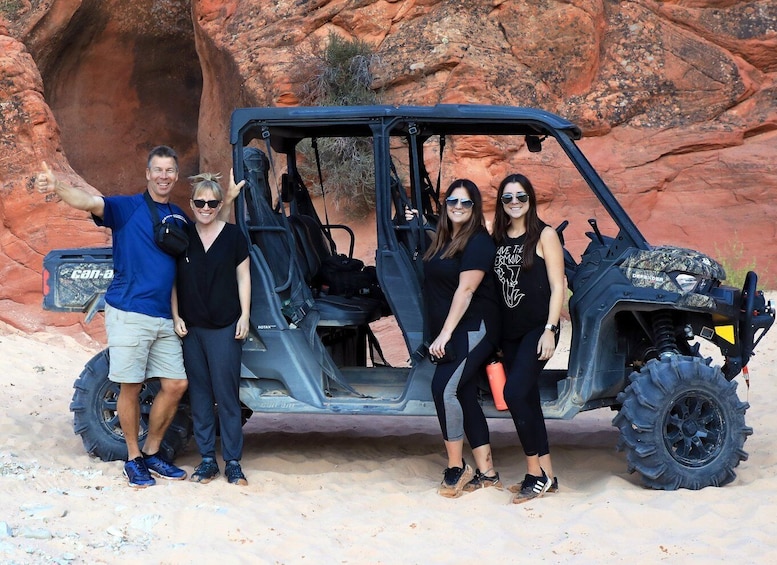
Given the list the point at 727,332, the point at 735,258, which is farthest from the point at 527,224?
the point at 735,258

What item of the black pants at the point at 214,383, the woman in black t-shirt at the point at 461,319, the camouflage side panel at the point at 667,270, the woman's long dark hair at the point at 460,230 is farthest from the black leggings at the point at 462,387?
the black pants at the point at 214,383

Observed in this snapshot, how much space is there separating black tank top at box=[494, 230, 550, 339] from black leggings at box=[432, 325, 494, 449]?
0.60 ft

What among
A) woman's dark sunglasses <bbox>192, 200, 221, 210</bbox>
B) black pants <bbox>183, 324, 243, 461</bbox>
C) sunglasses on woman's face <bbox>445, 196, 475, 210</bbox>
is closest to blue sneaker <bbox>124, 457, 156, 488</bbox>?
black pants <bbox>183, 324, 243, 461</bbox>

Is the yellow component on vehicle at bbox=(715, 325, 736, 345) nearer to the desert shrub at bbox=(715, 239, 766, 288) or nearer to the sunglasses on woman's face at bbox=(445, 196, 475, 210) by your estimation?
the sunglasses on woman's face at bbox=(445, 196, 475, 210)

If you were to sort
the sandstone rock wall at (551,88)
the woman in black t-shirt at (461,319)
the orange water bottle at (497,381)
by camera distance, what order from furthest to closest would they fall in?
the sandstone rock wall at (551,88) → the orange water bottle at (497,381) → the woman in black t-shirt at (461,319)

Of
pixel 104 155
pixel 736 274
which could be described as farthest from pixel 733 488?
pixel 104 155

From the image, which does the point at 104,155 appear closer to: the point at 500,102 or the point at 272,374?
the point at 500,102

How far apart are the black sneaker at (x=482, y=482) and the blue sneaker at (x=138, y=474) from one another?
1.81m

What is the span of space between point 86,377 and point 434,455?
2358 millimetres

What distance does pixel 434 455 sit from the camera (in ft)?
22.7

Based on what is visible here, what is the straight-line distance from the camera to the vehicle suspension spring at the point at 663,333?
5.90 m

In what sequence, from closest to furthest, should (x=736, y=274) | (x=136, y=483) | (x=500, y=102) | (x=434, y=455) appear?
(x=136, y=483), (x=434, y=455), (x=736, y=274), (x=500, y=102)

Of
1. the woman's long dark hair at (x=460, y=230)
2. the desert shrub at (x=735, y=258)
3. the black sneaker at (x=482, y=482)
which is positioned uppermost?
the woman's long dark hair at (x=460, y=230)

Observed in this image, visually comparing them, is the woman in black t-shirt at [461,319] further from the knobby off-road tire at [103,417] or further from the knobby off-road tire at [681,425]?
the knobby off-road tire at [103,417]
